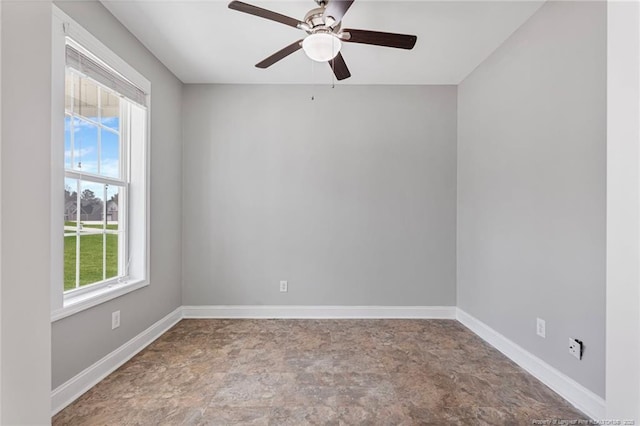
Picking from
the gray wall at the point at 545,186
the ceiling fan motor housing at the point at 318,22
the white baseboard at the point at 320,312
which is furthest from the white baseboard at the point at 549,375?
the ceiling fan motor housing at the point at 318,22

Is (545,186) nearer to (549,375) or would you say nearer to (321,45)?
(549,375)

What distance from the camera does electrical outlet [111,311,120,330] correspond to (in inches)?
89.4

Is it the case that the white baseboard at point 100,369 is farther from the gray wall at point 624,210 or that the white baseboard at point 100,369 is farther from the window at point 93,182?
the gray wall at point 624,210

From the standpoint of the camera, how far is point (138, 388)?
2025 millimetres

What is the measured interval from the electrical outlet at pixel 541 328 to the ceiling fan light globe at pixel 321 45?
2.30 metres

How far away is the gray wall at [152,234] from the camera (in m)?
1.92

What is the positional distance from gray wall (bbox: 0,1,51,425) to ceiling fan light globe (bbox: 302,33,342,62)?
1411 millimetres

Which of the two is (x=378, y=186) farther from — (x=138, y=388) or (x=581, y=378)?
(x=138, y=388)

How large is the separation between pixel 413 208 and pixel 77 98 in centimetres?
307

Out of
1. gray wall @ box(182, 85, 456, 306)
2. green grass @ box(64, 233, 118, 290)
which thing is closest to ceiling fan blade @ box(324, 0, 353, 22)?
gray wall @ box(182, 85, 456, 306)

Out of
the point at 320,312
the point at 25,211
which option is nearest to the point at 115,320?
the point at 320,312

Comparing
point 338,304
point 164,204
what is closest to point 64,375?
point 164,204

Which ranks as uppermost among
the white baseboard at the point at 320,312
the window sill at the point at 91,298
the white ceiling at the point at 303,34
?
the white ceiling at the point at 303,34

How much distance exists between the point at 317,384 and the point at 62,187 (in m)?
1.99
